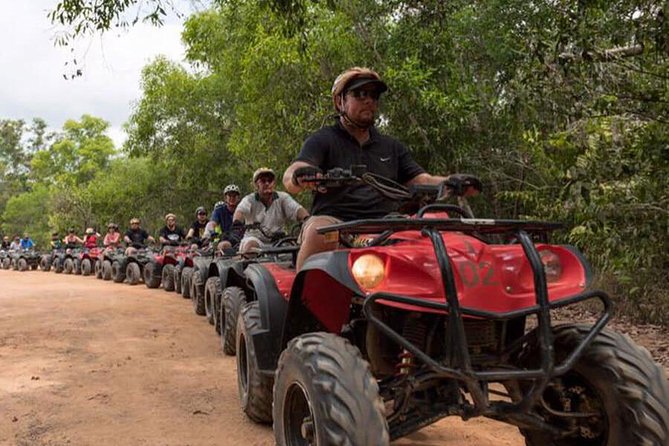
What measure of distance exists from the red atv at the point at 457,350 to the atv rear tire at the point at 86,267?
1900cm

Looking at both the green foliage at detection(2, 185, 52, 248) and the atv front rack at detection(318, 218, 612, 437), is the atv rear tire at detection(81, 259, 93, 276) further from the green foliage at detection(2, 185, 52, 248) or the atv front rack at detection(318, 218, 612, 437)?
the green foliage at detection(2, 185, 52, 248)

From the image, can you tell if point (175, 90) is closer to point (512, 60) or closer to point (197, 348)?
point (512, 60)

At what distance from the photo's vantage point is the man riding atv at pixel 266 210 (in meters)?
7.71

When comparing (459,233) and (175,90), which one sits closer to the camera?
(459,233)

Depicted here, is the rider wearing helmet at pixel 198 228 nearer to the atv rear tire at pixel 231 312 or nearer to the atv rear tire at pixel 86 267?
the atv rear tire at pixel 231 312

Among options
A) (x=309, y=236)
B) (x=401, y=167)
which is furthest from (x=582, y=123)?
(x=309, y=236)

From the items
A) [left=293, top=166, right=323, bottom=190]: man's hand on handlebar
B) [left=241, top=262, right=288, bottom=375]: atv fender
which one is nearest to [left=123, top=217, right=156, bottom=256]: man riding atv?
[left=241, top=262, right=288, bottom=375]: atv fender

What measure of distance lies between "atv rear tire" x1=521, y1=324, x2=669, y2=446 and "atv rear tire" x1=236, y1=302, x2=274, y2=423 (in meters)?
1.70

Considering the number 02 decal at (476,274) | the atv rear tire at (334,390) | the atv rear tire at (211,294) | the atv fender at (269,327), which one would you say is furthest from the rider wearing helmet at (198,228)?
the number 02 decal at (476,274)

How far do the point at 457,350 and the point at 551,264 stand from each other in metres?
0.75

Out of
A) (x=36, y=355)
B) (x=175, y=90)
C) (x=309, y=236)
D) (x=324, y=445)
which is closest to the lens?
(x=324, y=445)

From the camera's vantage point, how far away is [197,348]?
7.04m

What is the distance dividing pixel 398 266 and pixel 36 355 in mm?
5199

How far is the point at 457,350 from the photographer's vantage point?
249cm
